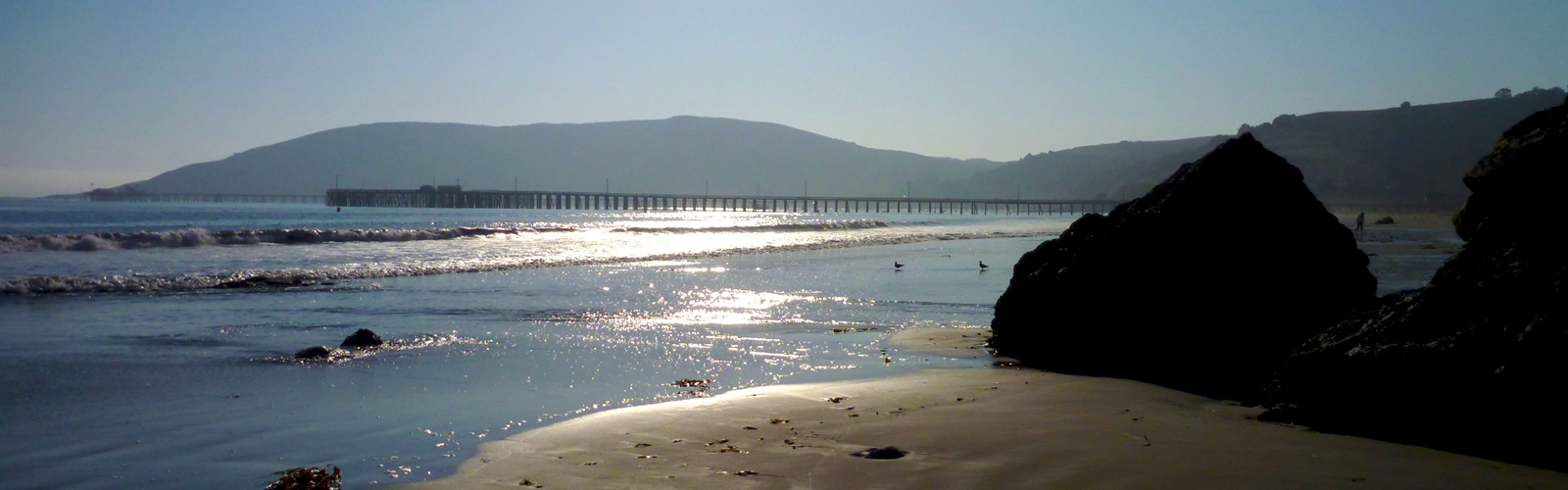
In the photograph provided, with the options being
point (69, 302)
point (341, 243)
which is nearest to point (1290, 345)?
point (69, 302)

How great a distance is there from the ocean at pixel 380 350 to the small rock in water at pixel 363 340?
0.14 metres

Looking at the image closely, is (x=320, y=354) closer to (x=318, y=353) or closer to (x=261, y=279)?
(x=318, y=353)

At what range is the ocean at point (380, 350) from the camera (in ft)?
16.1

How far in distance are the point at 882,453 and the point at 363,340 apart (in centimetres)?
556

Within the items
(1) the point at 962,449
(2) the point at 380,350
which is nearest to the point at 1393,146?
(2) the point at 380,350

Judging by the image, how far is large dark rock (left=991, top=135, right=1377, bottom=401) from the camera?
6.84 m

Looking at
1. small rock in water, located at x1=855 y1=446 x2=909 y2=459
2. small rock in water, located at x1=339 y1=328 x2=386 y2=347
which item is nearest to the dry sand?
small rock in water, located at x1=855 y1=446 x2=909 y2=459

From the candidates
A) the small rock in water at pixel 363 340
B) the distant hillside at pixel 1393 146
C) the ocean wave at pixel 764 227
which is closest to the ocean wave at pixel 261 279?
the small rock in water at pixel 363 340

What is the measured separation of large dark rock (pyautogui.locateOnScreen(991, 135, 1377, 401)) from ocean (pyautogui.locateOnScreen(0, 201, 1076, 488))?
89 cm

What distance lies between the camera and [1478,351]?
4.03m

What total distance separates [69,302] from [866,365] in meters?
10.5

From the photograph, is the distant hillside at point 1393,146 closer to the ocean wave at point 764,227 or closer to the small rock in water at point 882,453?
the ocean wave at point 764,227

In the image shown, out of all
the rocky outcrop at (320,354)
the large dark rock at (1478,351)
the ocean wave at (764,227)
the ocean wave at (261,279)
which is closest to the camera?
the large dark rock at (1478,351)

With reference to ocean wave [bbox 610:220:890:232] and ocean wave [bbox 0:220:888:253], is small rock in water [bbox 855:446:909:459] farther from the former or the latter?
ocean wave [bbox 610:220:890:232]
